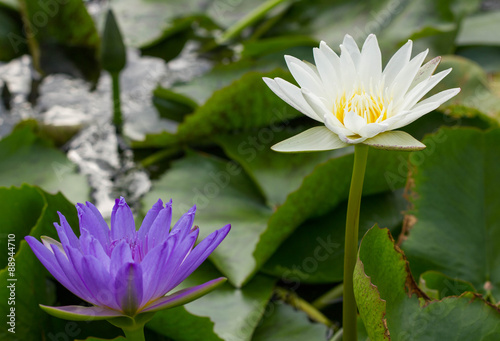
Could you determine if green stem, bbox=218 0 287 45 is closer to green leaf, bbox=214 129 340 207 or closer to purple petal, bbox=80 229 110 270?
green leaf, bbox=214 129 340 207

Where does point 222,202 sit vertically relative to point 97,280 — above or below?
below

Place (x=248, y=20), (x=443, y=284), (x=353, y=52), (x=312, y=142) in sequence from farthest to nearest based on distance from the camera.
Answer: (x=248, y=20) → (x=443, y=284) → (x=353, y=52) → (x=312, y=142)

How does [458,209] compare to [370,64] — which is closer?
[370,64]

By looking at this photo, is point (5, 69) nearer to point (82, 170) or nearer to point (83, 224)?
point (82, 170)

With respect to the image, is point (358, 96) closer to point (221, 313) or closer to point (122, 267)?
point (122, 267)

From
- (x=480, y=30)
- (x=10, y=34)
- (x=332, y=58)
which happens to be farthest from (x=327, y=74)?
(x=10, y=34)

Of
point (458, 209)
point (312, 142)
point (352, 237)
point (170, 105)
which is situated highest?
point (312, 142)

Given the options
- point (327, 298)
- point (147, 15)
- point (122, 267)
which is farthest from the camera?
point (147, 15)
